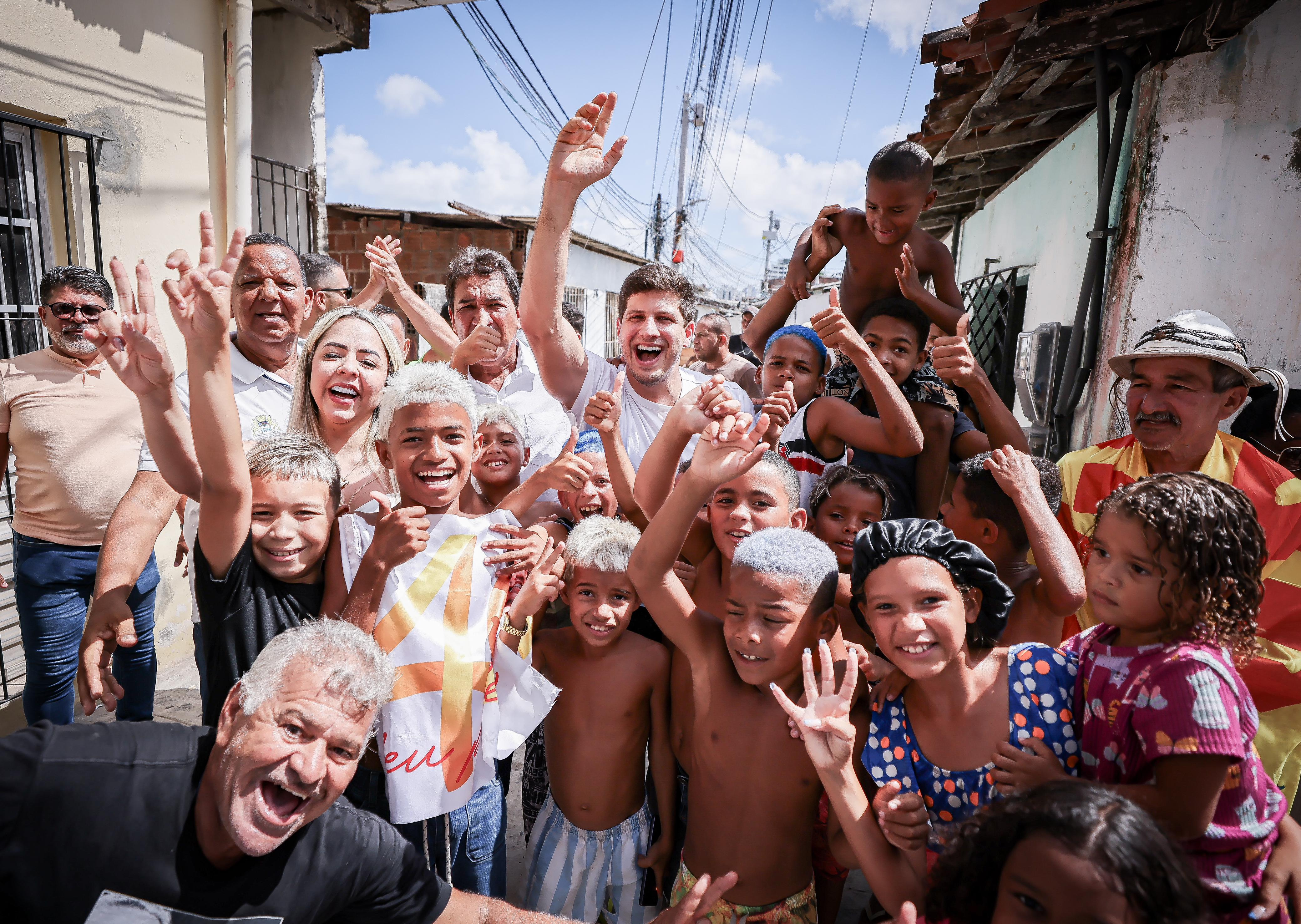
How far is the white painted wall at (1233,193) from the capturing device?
391 centimetres

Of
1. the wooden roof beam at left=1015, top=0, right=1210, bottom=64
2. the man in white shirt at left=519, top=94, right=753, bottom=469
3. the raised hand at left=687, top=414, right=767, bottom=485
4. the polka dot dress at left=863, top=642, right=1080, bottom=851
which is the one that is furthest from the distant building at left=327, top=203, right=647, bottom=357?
the polka dot dress at left=863, top=642, right=1080, bottom=851

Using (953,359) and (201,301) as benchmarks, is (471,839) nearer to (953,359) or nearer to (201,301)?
(201,301)

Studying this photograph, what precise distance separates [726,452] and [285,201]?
5402 millimetres

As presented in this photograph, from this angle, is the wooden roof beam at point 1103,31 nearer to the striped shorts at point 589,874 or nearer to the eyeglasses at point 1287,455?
the eyeglasses at point 1287,455

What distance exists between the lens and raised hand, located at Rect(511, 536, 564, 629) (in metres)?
2.25

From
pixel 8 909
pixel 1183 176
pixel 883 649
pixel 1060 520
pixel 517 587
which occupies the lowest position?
pixel 8 909

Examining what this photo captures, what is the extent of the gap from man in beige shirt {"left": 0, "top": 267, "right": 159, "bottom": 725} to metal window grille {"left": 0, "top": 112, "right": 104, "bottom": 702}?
0.62m

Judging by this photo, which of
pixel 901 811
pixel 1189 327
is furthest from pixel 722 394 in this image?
pixel 1189 327

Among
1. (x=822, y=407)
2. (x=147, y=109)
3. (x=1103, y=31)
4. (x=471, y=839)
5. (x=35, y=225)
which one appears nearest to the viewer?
(x=471, y=839)

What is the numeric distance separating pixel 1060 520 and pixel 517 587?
2.03m

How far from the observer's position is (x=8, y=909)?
142 centimetres

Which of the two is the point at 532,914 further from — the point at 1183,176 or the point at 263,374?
the point at 1183,176

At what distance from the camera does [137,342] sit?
186 cm

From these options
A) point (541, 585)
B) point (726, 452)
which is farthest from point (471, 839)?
point (726, 452)
